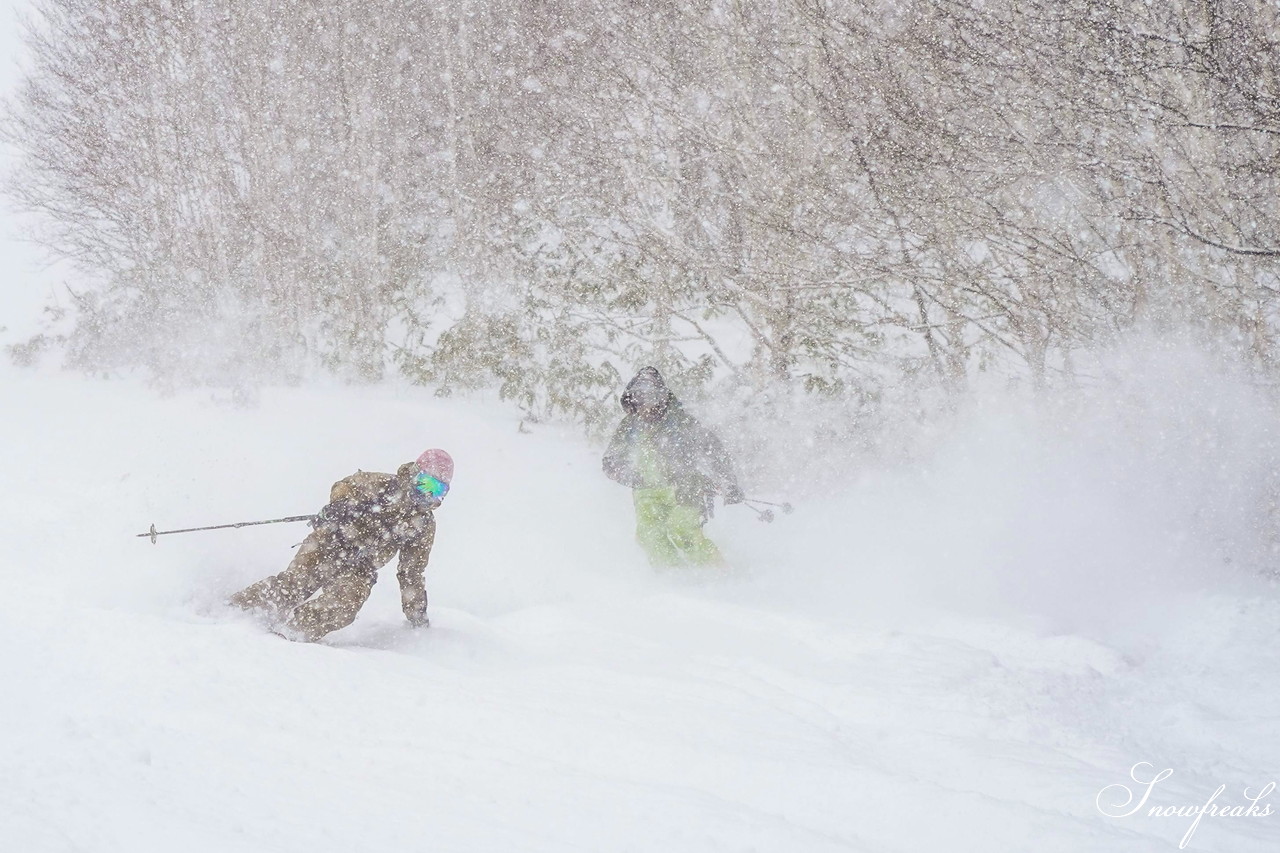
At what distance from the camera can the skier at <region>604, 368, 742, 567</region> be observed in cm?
708

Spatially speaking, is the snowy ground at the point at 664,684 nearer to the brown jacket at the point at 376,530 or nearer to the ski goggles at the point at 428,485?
the brown jacket at the point at 376,530

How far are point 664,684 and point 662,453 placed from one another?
3.07 meters

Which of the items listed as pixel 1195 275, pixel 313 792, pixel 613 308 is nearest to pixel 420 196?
pixel 613 308

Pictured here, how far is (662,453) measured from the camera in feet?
24.0

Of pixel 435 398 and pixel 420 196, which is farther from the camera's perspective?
pixel 420 196

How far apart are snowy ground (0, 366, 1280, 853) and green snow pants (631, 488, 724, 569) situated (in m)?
0.24

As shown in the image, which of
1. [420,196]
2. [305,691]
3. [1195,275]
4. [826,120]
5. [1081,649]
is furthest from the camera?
[420,196]

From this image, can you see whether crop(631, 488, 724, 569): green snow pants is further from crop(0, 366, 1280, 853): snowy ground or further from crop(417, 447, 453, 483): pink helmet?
crop(417, 447, 453, 483): pink helmet

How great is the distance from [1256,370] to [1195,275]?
0.87 meters

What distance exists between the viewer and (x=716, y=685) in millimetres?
4410

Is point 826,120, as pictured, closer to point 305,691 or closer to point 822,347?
point 822,347

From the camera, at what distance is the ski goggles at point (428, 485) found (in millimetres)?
Answer: 5793

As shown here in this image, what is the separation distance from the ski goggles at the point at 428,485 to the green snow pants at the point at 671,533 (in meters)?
1.85

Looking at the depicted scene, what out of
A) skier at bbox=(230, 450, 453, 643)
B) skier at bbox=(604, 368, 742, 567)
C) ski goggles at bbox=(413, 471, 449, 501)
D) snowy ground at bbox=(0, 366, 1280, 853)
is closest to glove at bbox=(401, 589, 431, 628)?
skier at bbox=(230, 450, 453, 643)
